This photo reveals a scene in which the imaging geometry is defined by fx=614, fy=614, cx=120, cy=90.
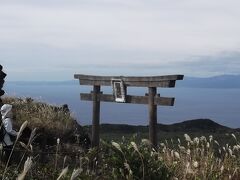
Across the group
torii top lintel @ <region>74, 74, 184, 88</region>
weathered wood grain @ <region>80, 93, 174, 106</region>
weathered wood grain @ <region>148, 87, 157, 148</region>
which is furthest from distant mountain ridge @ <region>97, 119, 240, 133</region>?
weathered wood grain @ <region>148, 87, 157, 148</region>

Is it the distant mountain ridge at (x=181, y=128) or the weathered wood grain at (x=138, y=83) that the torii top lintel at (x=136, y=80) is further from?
the distant mountain ridge at (x=181, y=128)

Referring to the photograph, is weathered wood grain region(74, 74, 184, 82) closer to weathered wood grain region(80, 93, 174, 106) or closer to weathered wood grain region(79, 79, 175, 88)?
weathered wood grain region(79, 79, 175, 88)

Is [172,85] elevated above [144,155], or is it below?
above

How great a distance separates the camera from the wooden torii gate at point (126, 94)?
13871 mm

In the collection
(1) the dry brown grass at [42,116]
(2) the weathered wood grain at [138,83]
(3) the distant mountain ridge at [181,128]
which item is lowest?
(3) the distant mountain ridge at [181,128]

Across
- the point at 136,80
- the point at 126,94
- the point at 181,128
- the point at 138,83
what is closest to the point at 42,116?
the point at 126,94

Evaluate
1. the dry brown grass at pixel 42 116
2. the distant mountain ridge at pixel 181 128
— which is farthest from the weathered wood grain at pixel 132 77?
the distant mountain ridge at pixel 181 128

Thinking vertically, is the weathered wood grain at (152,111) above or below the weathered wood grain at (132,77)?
below

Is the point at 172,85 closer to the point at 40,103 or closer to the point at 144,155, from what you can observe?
the point at 144,155

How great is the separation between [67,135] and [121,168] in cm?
1121

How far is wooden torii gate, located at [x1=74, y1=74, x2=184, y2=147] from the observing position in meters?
13.9

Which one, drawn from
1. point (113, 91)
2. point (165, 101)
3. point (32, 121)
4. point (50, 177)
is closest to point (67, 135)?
point (32, 121)

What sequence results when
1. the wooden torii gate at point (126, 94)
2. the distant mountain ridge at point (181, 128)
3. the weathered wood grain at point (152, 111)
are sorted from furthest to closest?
the distant mountain ridge at point (181, 128), the weathered wood grain at point (152, 111), the wooden torii gate at point (126, 94)

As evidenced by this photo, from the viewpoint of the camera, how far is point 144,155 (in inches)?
281
